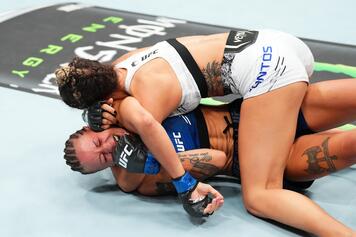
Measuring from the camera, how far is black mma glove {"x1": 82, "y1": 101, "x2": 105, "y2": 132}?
6.62 ft

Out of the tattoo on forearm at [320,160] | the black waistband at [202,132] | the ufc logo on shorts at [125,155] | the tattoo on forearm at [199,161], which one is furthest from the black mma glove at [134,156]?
the tattoo on forearm at [320,160]

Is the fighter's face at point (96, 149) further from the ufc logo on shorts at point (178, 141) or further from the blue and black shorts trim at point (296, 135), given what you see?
the blue and black shorts trim at point (296, 135)

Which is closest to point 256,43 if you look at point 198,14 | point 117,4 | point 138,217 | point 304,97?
point 304,97

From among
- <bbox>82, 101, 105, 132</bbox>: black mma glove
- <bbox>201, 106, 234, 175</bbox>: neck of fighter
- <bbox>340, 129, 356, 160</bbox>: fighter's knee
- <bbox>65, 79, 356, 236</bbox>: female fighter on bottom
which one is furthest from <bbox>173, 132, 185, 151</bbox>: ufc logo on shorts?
<bbox>340, 129, 356, 160</bbox>: fighter's knee

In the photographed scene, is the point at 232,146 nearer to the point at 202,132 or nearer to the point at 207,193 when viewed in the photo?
the point at 202,132

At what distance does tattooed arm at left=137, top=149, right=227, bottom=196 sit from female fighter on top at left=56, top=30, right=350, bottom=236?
0.31ft

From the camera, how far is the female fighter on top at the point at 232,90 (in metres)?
1.89

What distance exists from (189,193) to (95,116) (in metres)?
0.41

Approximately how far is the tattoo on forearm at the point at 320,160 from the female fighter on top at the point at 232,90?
88mm

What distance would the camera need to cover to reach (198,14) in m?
3.83

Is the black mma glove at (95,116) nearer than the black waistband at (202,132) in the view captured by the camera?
Yes

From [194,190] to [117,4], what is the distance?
8.09 feet

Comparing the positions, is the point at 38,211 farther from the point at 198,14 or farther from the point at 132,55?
the point at 198,14

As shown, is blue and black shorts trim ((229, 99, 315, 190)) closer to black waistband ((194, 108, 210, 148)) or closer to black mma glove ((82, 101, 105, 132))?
black waistband ((194, 108, 210, 148))
